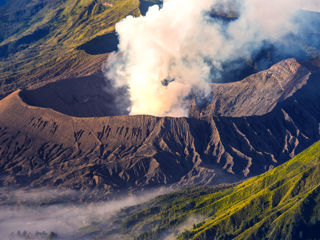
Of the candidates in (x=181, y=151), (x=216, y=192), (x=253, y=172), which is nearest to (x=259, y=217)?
(x=216, y=192)

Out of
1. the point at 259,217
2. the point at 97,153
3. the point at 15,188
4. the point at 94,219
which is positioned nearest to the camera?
the point at 259,217

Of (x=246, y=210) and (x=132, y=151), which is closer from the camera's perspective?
(x=246, y=210)

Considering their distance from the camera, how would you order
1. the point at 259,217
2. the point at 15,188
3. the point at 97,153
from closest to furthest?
the point at 259,217, the point at 15,188, the point at 97,153

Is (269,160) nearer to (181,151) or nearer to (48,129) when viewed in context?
(181,151)

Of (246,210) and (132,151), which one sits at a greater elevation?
(246,210)

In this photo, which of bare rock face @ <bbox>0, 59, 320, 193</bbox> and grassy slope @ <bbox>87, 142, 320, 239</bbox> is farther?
bare rock face @ <bbox>0, 59, 320, 193</bbox>

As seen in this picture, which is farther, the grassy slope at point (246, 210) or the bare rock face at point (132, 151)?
the bare rock face at point (132, 151)

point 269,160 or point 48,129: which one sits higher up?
point 48,129

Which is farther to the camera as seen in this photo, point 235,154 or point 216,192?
point 235,154
